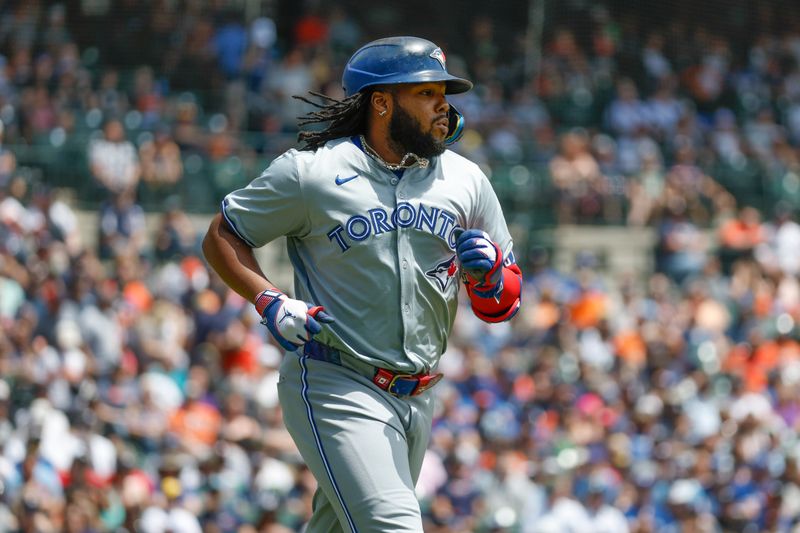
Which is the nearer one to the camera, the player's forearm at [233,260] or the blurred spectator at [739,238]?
the player's forearm at [233,260]

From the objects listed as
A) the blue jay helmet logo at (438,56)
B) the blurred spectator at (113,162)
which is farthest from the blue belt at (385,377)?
the blurred spectator at (113,162)

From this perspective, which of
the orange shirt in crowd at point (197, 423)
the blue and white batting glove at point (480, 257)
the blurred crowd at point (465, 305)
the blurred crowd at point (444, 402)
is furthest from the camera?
the orange shirt in crowd at point (197, 423)

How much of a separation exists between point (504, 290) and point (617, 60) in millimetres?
15044

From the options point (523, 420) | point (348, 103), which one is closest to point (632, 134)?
point (523, 420)

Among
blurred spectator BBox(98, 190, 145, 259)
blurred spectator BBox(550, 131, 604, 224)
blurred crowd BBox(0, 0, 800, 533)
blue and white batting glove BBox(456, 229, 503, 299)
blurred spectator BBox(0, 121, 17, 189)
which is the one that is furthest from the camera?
blurred spectator BBox(550, 131, 604, 224)

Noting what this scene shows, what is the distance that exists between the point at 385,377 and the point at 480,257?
0.54 metres

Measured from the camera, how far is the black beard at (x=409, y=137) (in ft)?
16.1

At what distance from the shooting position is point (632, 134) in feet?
57.3

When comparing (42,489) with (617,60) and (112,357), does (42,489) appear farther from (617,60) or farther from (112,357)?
(617,60)

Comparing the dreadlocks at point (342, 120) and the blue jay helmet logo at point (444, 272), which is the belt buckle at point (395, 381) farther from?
the dreadlocks at point (342, 120)

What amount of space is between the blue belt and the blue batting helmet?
3.03 ft

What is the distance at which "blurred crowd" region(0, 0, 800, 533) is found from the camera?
1025 centimetres

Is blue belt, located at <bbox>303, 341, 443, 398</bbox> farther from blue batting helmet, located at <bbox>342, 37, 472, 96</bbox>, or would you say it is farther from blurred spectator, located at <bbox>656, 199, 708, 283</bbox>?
blurred spectator, located at <bbox>656, 199, 708, 283</bbox>

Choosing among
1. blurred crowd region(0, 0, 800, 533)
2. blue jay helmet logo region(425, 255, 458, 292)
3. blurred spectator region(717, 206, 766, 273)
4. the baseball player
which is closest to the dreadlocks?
the baseball player
